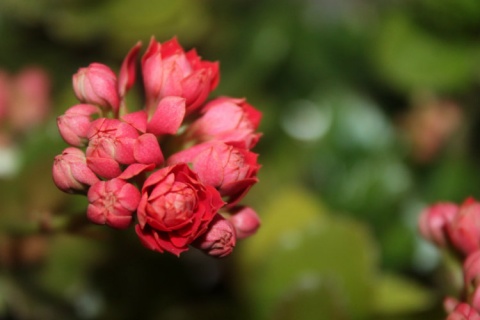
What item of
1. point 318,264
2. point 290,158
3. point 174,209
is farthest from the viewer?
point 290,158

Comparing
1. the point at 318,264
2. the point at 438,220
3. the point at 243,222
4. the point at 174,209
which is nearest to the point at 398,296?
the point at 318,264

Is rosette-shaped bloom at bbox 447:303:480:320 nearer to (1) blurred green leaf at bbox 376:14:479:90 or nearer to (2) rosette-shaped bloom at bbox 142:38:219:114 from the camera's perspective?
(2) rosette-shaped bloom at bbox 142:38:219:114

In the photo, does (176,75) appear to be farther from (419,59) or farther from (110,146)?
(419,59)

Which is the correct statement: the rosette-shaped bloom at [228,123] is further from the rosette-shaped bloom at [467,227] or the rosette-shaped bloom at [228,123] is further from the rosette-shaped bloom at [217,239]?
the rosette-shaped bloom at [467,227]

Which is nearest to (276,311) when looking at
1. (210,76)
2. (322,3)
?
(210,76)

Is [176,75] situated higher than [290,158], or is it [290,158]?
[176,75]

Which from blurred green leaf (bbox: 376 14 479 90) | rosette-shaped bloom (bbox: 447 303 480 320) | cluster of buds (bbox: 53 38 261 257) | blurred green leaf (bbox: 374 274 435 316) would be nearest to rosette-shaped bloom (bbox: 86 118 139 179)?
cluster of buds (bbox: 53 38 261 257)

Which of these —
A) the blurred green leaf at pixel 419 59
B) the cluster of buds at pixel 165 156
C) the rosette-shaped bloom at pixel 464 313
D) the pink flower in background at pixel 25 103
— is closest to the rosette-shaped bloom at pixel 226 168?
the cluster of buds at pixel 165 156
